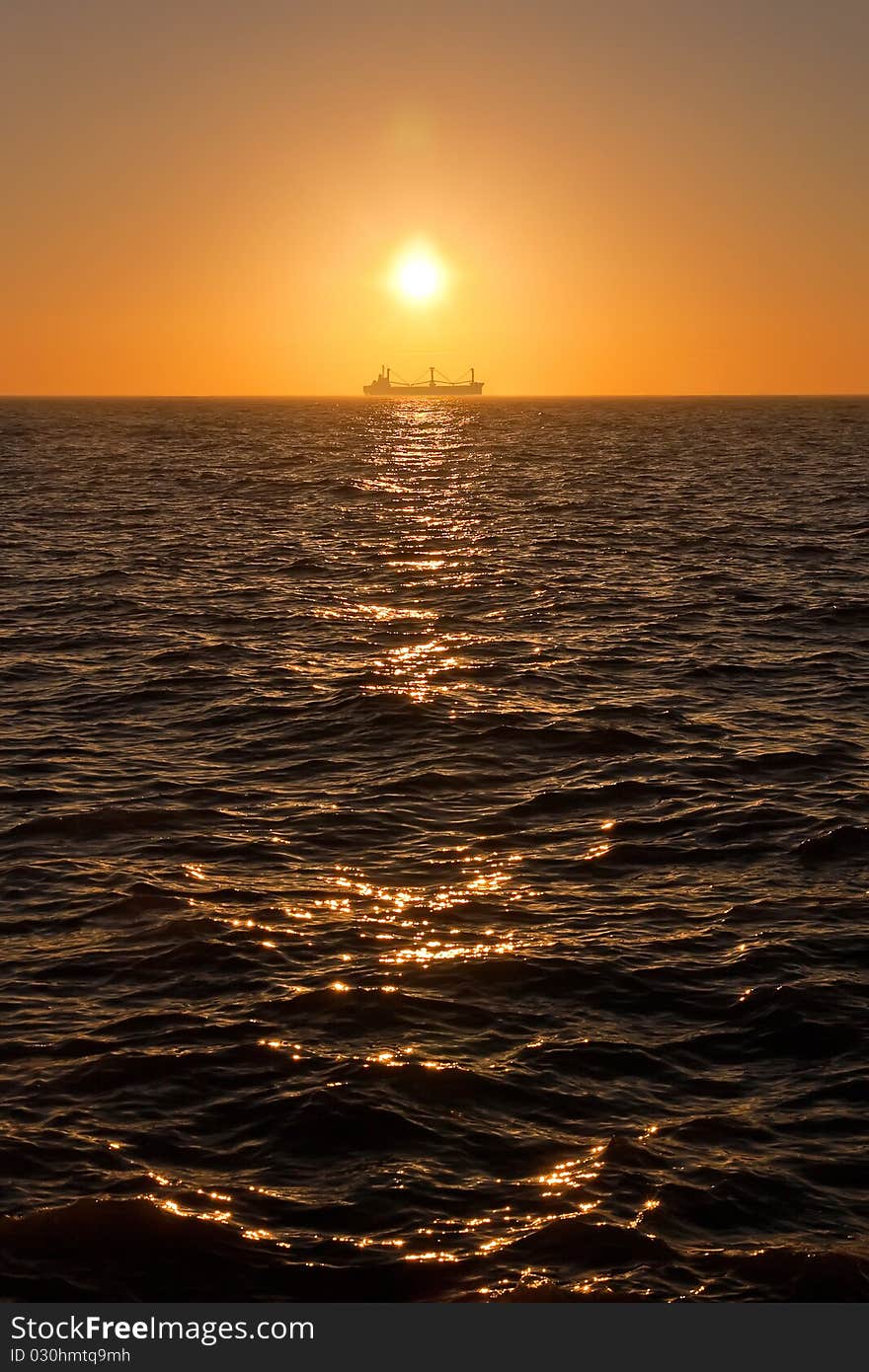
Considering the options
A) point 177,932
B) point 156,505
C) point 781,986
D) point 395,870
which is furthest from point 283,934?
point 156,505

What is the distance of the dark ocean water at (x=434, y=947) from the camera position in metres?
11.4

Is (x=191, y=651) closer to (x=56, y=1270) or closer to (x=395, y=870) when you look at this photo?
(x=395, y=870)

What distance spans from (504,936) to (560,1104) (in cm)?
368

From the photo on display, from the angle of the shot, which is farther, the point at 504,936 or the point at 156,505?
the point at 156,505

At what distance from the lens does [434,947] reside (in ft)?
54.1

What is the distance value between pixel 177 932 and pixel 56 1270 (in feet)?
20.0

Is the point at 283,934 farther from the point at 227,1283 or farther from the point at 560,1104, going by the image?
the point at 227,1283

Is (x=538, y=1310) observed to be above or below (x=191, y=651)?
below

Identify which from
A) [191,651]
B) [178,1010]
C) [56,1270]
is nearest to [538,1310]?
[56,1270]

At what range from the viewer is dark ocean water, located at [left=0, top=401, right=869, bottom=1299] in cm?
1141

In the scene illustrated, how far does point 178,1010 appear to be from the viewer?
14.9 meters

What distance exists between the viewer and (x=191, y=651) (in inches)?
1265

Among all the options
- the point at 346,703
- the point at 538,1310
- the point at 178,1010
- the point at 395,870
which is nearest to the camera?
the point at 538,1310

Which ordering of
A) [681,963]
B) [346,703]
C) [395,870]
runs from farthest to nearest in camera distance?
[346,703] < [395,870] < [681,963]
